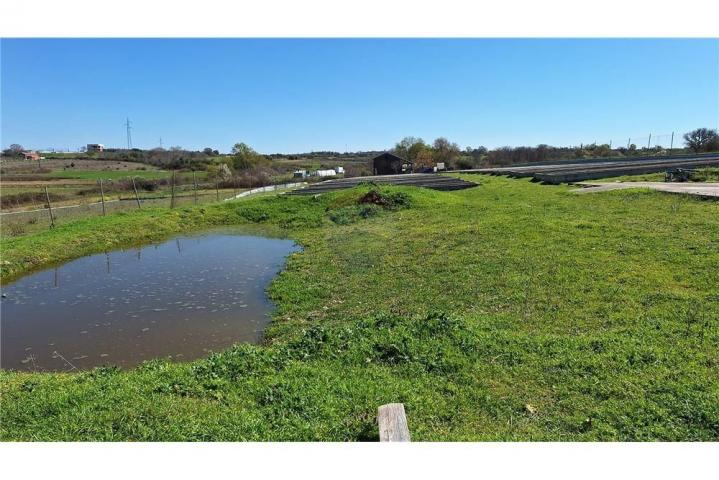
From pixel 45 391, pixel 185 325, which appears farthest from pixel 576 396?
pixel 185 325

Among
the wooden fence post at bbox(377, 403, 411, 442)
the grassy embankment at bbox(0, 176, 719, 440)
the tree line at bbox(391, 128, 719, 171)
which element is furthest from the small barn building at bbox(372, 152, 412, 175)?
the wooden fence post at bbox(377, 403, 411, 442)

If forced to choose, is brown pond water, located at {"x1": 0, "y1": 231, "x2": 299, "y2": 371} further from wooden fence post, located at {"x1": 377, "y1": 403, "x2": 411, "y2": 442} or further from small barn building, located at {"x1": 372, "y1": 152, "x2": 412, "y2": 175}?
small barn building, located at {"x1": 372, "y1": 152, "x2": 412, "y2": 175}

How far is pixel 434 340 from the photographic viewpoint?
5.00 m

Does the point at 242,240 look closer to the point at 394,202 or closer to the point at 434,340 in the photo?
the point at 394,202

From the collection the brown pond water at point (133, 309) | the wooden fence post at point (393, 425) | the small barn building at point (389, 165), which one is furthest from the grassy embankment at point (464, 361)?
the small barn building at point (389, 165)

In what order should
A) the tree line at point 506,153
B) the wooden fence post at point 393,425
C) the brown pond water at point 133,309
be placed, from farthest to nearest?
the tree line at point 506,153 < the brown pond water at point 133,309 < the wooden fence post at point 393,425

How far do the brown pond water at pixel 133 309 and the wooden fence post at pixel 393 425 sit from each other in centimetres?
416

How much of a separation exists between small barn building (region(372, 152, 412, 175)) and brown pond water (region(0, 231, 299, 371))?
165 feet

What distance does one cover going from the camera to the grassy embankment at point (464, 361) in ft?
11.0

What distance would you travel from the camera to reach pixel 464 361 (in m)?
4.50

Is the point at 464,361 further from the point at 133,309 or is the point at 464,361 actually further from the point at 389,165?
the point at 389,165

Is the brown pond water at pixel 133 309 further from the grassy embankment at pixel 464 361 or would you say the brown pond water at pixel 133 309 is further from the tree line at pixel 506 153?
the tree line at pixel 506 153

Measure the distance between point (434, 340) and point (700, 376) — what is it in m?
2.50

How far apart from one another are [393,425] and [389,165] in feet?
202
